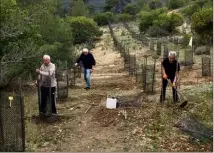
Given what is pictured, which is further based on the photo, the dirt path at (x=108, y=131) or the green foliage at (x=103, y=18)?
the green foliage at (x=103, y=18)

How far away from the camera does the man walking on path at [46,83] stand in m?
8.03

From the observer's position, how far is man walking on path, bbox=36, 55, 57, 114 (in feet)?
26.3

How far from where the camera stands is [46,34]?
58.9 feet

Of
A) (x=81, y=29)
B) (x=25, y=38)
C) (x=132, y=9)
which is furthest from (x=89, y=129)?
(x=132, y=9)

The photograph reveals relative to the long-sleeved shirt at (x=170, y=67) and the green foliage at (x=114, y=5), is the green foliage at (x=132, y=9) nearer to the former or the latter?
the green foliage at (x=114, y=5)

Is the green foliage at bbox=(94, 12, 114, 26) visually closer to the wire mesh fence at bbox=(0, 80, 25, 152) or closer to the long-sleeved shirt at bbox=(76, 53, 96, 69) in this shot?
the long-sleeved shirt at bbox=(76, 53, 96, 69)

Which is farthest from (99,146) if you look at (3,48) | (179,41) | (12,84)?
(179,41)

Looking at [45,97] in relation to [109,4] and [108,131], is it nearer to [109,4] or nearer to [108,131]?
[108,131]

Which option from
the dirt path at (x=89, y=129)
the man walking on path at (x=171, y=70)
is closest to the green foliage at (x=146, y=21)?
the dirt path at (x=89, y=129)

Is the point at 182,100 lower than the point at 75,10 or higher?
lower

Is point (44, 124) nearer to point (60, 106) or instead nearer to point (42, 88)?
point (42, 88)

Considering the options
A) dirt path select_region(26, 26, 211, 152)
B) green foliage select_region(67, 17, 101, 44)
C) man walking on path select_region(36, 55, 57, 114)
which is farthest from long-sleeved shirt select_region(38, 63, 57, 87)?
green foliage select_region(67, 17, 101, 44)

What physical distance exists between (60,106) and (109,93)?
2119 millimetres

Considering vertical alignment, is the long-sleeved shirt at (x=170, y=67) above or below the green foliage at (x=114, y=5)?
below
